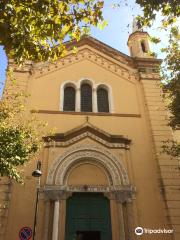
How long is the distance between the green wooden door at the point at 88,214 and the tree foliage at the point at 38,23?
6165mm

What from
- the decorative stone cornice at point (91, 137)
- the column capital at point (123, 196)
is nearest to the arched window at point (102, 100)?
the decorative stone cornice at point (91, 137)

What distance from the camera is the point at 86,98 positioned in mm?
12164

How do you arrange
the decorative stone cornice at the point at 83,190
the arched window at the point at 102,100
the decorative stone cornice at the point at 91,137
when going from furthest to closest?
the arched window at the point at 102,100
the decorative stone cornice at the point at 91,137
the decorative stone cornice at the point at 83,190

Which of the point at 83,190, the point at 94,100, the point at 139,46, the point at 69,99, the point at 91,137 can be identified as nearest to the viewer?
the point at 83,190

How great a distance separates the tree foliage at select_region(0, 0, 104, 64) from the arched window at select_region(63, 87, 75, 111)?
18.9 ft

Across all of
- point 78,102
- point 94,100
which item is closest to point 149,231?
point 94,100

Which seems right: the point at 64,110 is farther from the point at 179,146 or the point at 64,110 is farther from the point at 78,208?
the point at 179,146

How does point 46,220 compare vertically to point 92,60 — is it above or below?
below

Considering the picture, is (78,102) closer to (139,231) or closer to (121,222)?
(121,222)

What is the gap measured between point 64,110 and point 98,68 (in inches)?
140

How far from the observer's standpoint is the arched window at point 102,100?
11945 millimetres

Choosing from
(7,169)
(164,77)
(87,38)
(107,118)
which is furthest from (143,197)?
(87,38)

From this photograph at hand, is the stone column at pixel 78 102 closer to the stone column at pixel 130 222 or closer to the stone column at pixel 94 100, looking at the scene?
the stone column at pixel 94 100

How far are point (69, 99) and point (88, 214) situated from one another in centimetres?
599
